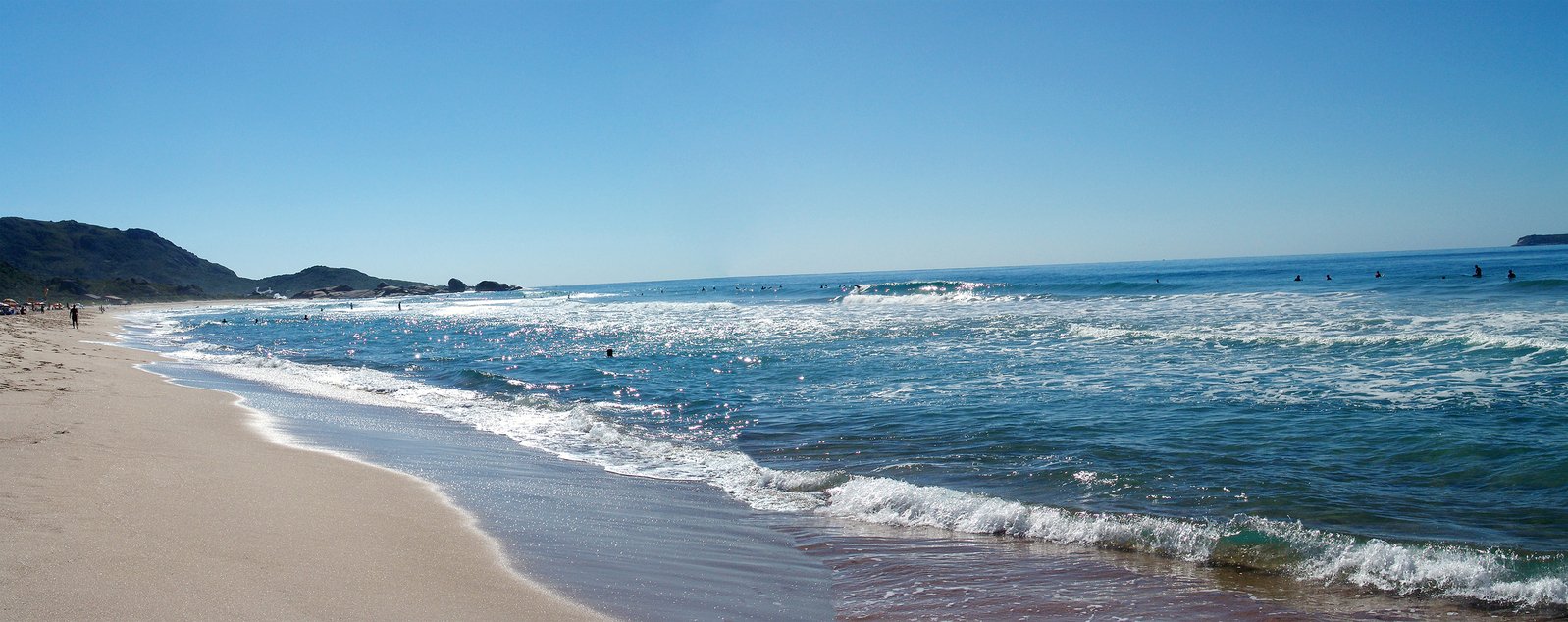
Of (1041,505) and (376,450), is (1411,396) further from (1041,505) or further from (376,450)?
(376,450)

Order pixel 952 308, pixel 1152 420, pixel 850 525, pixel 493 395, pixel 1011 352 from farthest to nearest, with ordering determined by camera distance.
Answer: pixel 952 308 → pixel 1011 352 → pixel 493 395 → pixel 1152 420 → pixel 850 525

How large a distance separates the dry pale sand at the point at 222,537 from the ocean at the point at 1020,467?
0.58 meters

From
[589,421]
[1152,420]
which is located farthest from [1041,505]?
[589,421]

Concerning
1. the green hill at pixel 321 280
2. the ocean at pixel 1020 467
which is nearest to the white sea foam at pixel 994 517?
the ocean at pixel 1020 467

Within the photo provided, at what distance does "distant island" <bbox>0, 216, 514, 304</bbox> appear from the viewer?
10612cm

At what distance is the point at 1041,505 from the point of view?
7676 millimetres

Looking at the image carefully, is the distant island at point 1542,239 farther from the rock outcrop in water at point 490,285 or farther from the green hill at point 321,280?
the green hill at point 321,280

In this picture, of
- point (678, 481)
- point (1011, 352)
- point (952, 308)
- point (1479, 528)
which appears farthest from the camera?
point (952, 308)

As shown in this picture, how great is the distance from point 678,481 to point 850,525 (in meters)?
2.59

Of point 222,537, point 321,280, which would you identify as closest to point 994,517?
point 222,537

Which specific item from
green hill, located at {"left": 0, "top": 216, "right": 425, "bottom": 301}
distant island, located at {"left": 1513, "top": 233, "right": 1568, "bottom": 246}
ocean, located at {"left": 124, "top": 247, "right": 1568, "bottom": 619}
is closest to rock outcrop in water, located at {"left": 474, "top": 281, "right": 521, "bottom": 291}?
green hill, located at {"left": 0, "top": 216, "right": 425, "bottom": 301}

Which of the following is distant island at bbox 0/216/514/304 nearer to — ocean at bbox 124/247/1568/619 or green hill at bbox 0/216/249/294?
green hill at bbox 0/216/249/294

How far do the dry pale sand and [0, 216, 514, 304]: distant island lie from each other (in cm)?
10961

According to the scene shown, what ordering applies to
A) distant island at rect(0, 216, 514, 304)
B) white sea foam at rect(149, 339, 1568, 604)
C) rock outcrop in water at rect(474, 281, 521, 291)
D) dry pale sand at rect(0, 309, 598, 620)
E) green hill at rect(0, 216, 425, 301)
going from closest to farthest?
1. dry pale sand at rect(0, 309, 598, 620)
2. white sea foam at rect(149, 339, 1568, 604)
3. distant island at rect(0, 216, 514, 304)
4. green hill at rect(0, 216, 425, 301)
5. rock outcrop in water at rect(474, 281, 521, 291)
